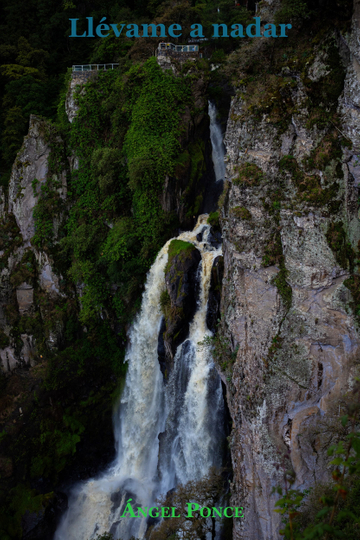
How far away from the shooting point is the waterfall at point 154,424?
1405 cm

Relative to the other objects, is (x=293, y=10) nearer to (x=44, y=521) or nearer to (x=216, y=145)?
(x=216, y=145)

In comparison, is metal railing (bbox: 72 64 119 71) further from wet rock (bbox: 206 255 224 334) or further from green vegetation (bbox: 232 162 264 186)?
wet rock (bbox: 206 255 224 334)

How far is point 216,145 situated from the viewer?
72.1 ft

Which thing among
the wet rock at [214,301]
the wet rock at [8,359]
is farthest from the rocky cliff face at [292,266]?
the wet rock at [8,359]

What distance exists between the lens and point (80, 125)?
71.3 ft

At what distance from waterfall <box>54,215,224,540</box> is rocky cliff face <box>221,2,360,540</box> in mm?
2173

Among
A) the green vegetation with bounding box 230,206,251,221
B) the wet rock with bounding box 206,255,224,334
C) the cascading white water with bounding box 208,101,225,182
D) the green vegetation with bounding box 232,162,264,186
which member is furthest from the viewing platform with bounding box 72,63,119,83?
the green vegetation with bounding box 230,206,251,221

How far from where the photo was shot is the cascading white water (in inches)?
848

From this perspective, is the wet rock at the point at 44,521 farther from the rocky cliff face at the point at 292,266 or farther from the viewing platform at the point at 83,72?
the viewing platform at the point at 83,72

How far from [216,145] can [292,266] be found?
13685mm

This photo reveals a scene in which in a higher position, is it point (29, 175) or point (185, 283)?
point (29, 175)

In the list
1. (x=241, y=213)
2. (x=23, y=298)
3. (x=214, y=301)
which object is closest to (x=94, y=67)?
(x=23, y=298)

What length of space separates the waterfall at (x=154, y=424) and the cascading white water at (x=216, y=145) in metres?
4.52

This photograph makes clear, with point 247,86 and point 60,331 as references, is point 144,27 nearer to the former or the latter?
point 247,86
